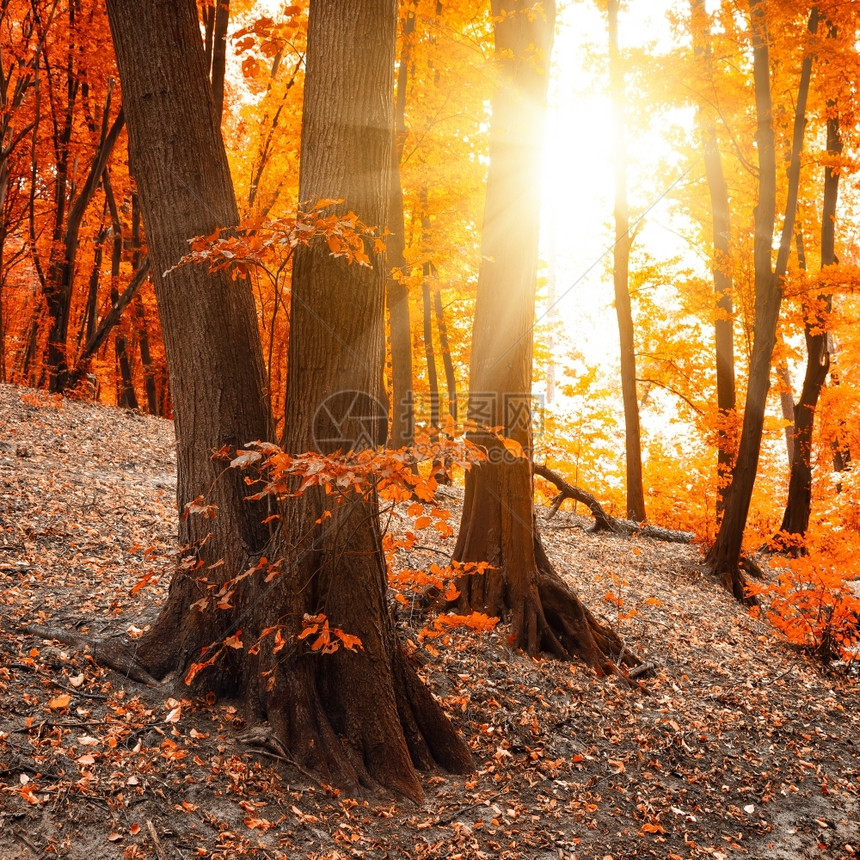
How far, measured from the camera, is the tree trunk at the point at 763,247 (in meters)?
8.50

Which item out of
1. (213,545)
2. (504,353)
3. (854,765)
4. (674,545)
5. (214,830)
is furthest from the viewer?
(674,545)

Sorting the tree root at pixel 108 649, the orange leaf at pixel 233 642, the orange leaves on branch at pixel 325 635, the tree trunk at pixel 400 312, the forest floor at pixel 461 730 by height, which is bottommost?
the forest floor at pixel 461 730

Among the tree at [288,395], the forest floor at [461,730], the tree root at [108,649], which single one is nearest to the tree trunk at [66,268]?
the forest floor at [461,730]

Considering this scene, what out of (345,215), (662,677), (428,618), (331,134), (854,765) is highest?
(331,134)

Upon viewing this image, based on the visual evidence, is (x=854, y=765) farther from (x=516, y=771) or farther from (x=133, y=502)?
(x=133, y=502)

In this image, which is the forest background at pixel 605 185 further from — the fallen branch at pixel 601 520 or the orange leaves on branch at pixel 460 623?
the orange leaves on branch at pixel 460 623

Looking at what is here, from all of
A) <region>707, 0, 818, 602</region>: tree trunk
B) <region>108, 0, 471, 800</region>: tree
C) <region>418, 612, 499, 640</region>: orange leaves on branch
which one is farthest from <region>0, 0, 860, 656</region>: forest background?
<region>418, 612, 499, 640</region>: orange leaves on branch

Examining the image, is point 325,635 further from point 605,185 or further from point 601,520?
point 605,185

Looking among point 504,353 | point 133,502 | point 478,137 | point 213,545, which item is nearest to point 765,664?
point 504,353

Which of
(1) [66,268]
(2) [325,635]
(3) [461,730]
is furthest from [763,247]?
(1) [66,268]

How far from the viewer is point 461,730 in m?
4.55

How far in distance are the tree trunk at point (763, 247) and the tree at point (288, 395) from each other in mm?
6869

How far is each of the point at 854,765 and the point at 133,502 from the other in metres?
7.28

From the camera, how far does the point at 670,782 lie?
15.1 ft
